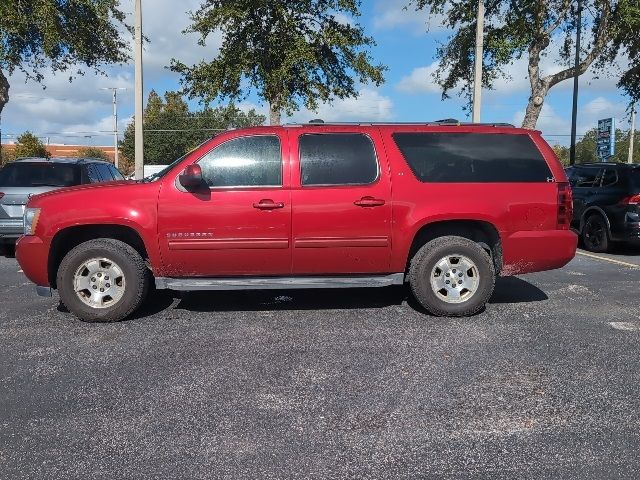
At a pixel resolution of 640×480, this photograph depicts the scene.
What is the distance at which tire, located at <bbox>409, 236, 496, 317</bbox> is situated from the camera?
19.3 feet

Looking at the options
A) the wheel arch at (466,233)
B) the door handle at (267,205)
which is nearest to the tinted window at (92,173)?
the door handle at (267,205)

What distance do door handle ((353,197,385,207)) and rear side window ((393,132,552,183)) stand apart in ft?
1.59

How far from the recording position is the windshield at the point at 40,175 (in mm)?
9992

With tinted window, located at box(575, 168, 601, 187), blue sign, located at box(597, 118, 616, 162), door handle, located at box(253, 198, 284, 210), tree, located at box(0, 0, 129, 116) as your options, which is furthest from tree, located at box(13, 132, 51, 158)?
door handle, located at box(253, 198, 284, 210)

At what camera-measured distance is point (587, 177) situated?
11.6 metres

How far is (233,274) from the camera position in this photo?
580cm

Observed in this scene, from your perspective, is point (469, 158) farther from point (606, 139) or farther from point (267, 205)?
point (606, 139)

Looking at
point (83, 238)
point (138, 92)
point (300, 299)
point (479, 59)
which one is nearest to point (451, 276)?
point (300, 299)

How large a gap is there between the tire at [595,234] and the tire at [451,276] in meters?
5.96

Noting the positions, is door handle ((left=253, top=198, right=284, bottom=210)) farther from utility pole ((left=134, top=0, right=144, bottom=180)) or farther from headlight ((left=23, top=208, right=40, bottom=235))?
utility pole ((left=134, top=0, right=144, bottom=180))

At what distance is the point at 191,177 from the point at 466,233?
2797mm

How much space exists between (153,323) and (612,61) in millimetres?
21551

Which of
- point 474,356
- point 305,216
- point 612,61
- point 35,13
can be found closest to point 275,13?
point 35,13

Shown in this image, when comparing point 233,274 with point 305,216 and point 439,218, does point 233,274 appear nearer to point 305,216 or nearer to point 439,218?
point 305,216
